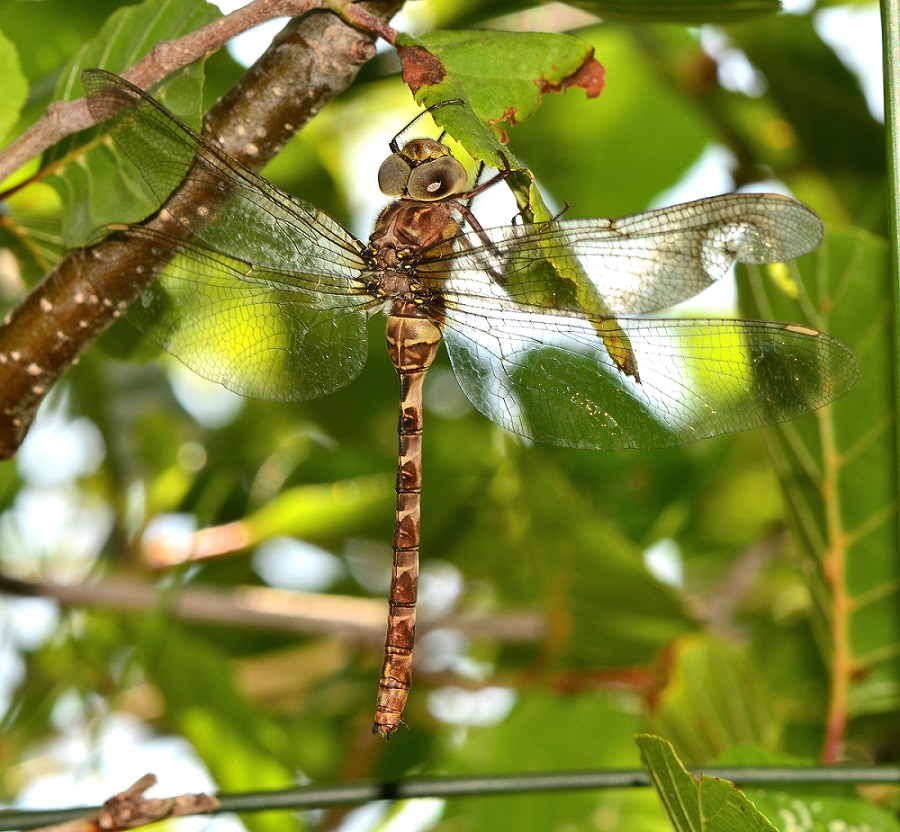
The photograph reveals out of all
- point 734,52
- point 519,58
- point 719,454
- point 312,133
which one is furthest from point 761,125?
point 519,58

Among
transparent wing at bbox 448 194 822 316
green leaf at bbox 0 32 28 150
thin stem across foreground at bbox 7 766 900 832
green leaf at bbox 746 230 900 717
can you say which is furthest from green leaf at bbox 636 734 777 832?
green leaf at bbox 0 32 28 150

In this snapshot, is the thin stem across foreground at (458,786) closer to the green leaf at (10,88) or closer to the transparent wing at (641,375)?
the transparent wing at (641,375)

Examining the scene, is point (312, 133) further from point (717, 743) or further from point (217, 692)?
point (717, 743)

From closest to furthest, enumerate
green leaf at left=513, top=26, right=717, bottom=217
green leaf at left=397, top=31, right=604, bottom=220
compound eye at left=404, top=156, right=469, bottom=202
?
green leaf at left=397, top=31, right=604, bottom=220
compound eye at left=404, top=156, right=469, bottom=202
green leaf at left=513, top=26, right=717, bottom=217

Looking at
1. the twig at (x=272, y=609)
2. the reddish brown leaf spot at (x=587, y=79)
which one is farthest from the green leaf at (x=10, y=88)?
the twig at (x=272, y=609)

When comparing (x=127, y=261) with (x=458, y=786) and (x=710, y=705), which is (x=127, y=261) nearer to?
(x=458, y=786)

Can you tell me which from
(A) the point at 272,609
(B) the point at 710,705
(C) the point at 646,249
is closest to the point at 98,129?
(C) the point at 646,249

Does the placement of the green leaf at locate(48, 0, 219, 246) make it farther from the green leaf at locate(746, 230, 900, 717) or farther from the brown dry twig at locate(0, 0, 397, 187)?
the green leaf at locate(746, 230, 900, 717)
